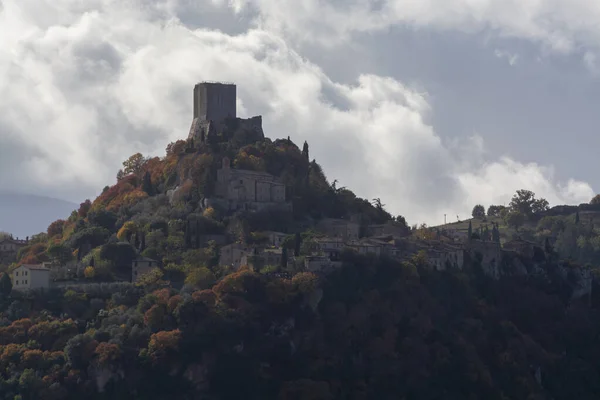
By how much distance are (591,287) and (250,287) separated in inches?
1558

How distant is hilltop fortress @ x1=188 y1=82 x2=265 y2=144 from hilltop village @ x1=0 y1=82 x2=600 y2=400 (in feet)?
0.52

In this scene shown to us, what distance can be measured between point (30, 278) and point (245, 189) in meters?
22.8

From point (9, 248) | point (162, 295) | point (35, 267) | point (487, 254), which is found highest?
point (9, 248)

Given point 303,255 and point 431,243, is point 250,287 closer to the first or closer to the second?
point 303,255

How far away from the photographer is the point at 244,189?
121 m

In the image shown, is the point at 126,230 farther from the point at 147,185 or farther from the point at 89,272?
the point at 147,185

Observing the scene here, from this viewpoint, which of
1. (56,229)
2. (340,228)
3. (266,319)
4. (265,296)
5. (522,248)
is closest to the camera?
(266,319)

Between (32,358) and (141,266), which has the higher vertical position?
(141,266)

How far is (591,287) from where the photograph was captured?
422 feet

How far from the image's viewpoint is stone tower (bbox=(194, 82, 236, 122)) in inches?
5344

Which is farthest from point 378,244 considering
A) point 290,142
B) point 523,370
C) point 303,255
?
point 290,142

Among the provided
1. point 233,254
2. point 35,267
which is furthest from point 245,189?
point 35,267

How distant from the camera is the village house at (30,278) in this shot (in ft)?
342

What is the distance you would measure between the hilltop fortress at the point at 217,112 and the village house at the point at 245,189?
12209 mm
